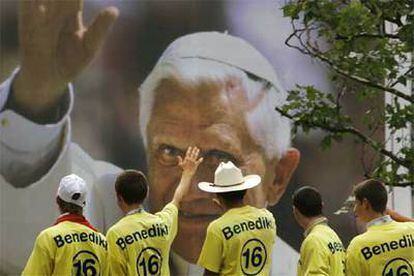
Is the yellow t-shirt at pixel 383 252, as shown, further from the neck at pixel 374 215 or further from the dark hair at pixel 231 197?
the dark hair at pixel 231 197

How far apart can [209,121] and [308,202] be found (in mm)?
6810

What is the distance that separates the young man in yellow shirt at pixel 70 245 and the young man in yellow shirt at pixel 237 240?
84cm

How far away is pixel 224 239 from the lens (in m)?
7.57

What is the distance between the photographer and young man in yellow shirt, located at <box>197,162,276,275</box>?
757cm

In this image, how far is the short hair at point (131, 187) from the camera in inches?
294

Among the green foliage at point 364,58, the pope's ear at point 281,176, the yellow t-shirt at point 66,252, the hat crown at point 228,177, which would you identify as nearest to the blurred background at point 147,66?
the pope's ear at point 281,176

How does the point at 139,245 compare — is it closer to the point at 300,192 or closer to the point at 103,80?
the point at 300,192

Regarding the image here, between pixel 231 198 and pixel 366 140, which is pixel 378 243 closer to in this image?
pixel 231 198

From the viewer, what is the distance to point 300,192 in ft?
25.3

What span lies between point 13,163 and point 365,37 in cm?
681

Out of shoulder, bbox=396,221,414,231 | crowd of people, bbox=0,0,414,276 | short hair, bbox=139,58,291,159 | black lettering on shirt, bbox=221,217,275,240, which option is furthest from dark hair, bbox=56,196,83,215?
short hair, bbox=139,58,291,159

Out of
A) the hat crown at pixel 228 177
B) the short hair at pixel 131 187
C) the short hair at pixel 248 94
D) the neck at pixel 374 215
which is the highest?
the short hair at pixel 131 187

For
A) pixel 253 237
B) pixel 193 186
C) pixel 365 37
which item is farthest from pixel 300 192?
pixel 193 186

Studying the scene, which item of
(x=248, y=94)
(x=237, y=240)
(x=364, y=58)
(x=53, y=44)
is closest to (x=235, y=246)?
(x=237, y=240)
